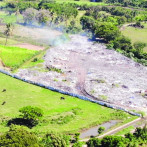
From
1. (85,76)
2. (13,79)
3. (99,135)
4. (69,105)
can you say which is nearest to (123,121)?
(99,135)

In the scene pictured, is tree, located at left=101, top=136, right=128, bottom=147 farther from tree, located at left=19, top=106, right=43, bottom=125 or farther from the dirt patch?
the dirt patch

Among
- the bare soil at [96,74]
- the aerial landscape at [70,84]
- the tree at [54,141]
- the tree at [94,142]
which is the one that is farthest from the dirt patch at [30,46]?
the tree at [94,142]

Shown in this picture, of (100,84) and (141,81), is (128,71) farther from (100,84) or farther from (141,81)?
(100,84)

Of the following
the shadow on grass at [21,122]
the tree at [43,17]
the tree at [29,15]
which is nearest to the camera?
the shadow on grass at [21,122]

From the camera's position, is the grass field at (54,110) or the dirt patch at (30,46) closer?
the grass field at (54,110)

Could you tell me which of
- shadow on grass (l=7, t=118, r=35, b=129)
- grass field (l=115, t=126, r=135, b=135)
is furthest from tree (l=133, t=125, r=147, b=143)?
shadow on grass (l=7, t=118, r=35, b=129)

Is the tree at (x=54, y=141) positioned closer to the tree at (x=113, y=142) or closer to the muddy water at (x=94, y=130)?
the tree at (x=113, y=142)
